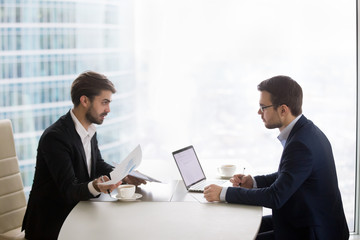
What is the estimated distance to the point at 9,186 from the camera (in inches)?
104

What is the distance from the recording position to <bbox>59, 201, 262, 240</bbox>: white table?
172 centimetres

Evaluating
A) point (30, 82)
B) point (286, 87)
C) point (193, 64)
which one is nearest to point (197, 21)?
point (193, 64)

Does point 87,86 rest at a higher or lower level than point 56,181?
higher

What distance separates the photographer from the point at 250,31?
4168 millimetres

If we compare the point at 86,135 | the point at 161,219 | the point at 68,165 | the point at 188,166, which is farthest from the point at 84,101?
the point at 161,219

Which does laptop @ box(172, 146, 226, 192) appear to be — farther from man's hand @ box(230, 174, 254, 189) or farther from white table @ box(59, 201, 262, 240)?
white table @ box(59, 201, 262, 240)

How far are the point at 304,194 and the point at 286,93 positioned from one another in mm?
490

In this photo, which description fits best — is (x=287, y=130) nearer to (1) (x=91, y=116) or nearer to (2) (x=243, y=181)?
(2) (x=243, y=181)

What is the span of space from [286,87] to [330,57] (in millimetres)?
2002

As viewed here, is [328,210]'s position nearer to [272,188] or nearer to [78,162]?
[272,188]

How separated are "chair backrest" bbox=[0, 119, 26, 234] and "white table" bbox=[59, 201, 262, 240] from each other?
73 cm

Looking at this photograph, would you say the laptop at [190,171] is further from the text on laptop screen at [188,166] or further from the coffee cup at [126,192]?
the coffee cup at [126,192]

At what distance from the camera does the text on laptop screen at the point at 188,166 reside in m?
2.42

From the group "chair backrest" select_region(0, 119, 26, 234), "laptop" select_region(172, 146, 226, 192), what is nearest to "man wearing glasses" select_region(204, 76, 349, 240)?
"laptop" select_region(172, 146, 226, 192)
